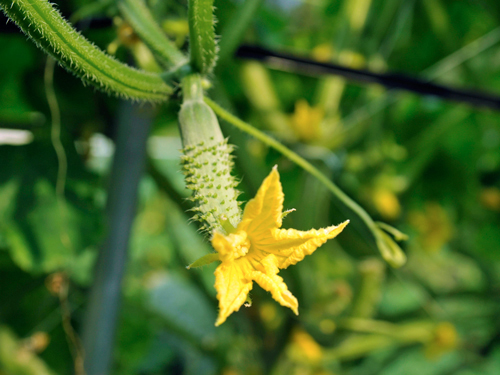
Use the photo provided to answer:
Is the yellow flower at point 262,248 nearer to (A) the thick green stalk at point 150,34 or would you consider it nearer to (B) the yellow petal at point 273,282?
(B) the yellow petal at point 273,282

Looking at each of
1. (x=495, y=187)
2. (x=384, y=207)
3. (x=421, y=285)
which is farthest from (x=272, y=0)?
(x=421, y=285)

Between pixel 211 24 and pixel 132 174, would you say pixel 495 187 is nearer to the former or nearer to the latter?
pixel 132 174

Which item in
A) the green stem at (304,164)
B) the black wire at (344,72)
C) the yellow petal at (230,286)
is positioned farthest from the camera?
the black wire at (344,72)

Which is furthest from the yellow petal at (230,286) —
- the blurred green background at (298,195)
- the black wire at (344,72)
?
the black wire at (344,72)

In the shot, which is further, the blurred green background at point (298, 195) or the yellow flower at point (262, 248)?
the blurred green background at point (298, 195)

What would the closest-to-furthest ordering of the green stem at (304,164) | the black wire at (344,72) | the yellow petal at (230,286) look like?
the yellow petal at (230,286) → the green stem at (304,164) → the black wire at (344,72)

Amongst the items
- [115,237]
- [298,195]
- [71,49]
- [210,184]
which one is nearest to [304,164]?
[210,184]

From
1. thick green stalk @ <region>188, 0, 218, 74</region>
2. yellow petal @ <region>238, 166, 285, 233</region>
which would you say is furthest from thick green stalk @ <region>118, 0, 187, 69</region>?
yellow petal @ <region>238, 166, 285, 233</region>

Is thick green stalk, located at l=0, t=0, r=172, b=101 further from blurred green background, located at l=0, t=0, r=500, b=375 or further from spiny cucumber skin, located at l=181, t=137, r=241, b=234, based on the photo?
blurred green background, located at l=0, t=0, r=500, b=375
